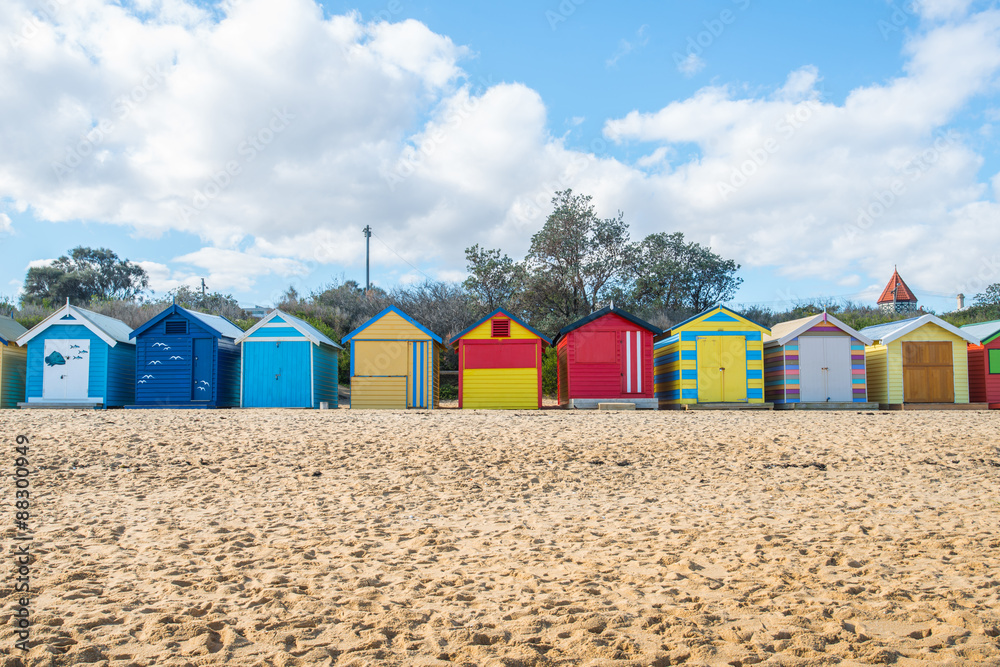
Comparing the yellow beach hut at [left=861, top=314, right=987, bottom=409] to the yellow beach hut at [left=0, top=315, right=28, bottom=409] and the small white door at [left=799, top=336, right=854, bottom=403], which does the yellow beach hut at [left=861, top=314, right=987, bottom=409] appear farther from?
the yellow beach hut at [left=0, top=315, right=28, bottom=409]

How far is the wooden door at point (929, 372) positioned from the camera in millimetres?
19453

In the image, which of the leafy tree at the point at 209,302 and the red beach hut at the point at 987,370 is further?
the leafy tree at the point at 209,302

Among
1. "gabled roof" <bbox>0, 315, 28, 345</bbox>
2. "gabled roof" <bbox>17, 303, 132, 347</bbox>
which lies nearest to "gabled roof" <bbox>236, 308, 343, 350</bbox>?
"gabled roof" <bbox>17, 303, 132, 347</bbox>

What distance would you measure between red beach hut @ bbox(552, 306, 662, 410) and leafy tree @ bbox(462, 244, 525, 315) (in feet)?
44.2

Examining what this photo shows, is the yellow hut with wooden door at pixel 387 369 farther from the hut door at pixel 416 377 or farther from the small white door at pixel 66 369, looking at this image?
the small white door at pixel 66 369

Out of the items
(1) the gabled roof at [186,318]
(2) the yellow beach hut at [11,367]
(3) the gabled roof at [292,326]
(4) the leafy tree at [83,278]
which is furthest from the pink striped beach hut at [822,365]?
(4) the leafy tree at [83,278]

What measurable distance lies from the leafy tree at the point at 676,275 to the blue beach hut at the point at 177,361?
21019 millimetres

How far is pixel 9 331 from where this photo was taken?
19.8 meters

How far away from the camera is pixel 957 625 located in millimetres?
4219

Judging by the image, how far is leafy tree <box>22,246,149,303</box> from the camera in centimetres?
4619

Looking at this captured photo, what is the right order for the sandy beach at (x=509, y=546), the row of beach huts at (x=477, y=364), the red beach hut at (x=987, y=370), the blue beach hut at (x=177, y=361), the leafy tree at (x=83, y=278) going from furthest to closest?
the leafy tree at (x=83, y=278), the red beach hut at (x=987, y=370), the row of beach huts at (x=477, y=364), the blue beach hut at (x=177, y=361), the sandy beach at (x=509, y=546)

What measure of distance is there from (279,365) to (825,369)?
15333 mm

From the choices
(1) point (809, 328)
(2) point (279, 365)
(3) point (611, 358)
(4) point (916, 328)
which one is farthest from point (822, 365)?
(2) point (279, 365)

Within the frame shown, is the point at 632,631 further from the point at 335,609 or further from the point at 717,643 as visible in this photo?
the point at 335,609
